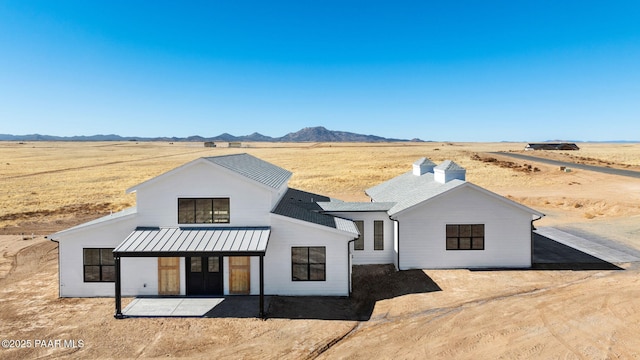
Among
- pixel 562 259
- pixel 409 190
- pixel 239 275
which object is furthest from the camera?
pixel 409 190

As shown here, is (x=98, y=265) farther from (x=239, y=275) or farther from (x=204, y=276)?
(x=239, y=275)

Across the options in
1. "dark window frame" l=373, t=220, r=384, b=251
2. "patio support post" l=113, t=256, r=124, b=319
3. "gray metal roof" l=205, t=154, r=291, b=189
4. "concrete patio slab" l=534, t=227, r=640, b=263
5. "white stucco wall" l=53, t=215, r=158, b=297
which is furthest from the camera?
"dark window frame" l=373, t=220, r=384, b=251

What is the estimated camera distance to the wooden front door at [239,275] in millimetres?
18797

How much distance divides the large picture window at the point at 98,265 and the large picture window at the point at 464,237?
56.5 feet

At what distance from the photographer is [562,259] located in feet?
76.4

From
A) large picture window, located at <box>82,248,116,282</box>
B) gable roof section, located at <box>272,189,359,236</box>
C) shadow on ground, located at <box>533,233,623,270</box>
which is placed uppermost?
gable roof section, located at <box>272,189,359,236</box>

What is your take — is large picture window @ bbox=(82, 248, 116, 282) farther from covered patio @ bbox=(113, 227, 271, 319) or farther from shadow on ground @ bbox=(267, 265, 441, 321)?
shadow on ground @ bbox=(267, 265, 441, 321)

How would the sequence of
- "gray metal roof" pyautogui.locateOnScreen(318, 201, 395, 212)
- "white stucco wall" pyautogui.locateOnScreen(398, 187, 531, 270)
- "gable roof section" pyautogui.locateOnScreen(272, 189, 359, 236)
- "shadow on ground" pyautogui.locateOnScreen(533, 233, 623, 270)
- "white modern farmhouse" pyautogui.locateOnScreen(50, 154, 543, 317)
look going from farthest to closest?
"gray metal roof" pyautogui.locateOnScreen(318, 201, 395, 212) → "white stucco wall" pyautogui.locateOnScreen(398, 187, 531, 270) → "shadow on ground" pyautogui.locateOnScreen(533, 233, 623, 270) → "gable roof section" pyautogui.locateOnScreen(272, 189, 359, 236) → "white modern farmhouse" pyautogui.locateOnScreen(50, 154, 543, 317)

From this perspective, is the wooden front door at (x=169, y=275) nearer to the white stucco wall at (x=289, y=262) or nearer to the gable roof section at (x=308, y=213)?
the white stucco wall at (x=289, y=262)

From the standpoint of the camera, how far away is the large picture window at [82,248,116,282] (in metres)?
18.9

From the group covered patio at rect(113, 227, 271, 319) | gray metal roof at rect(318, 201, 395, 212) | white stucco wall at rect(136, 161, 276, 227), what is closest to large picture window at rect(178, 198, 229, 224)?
white stucco wall at rect(136, 161, 276, 227)

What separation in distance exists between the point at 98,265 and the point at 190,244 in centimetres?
518

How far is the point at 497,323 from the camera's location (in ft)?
48.8

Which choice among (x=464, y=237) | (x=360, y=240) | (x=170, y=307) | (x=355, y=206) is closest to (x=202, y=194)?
(x=170, y=307)
